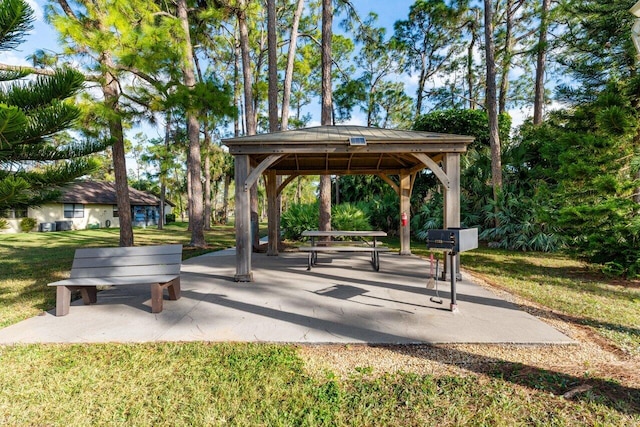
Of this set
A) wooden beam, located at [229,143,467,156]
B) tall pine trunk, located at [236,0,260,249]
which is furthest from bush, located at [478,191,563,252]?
tall pine trunk, located at [236,0,260,249]

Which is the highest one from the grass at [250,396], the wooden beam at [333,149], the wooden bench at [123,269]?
the wooden beam at [333,149]

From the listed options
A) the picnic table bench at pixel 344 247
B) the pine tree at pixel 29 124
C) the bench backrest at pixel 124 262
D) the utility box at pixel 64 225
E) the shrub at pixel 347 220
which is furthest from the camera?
the utility box at pixel 64 225

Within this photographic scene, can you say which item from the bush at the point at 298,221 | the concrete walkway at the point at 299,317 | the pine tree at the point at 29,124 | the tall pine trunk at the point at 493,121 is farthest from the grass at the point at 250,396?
the tall pine trunk at the point at 493,121

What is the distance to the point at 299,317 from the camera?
376 centimetres

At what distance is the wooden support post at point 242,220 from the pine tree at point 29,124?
248 cm

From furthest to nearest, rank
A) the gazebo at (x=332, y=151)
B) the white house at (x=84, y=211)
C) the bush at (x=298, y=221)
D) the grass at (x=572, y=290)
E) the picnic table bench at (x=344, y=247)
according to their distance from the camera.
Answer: the white house at (x=84, y=211)
the bush at (x=298, y=221)
the picnic table bench at (x=344, y=247)
the gazebo at (x=332, y=151)
the grass at (x=572, y=290)

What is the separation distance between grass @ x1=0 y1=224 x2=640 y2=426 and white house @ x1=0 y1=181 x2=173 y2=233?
23.4m

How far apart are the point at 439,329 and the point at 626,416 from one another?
5.02ft

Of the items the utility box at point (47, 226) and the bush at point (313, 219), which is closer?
the bush at point (313, 219)

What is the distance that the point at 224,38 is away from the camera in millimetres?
15594

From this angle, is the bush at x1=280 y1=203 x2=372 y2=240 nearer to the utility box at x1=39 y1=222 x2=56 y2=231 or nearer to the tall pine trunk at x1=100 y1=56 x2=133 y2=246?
the tall pine trunk at x1=100 y1=56 x2=133 y2=246

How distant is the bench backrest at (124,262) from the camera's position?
412 cm

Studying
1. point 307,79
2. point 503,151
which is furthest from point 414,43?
point 503,151

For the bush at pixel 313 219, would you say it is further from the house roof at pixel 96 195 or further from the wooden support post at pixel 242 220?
the house roof at pixel 96 195
